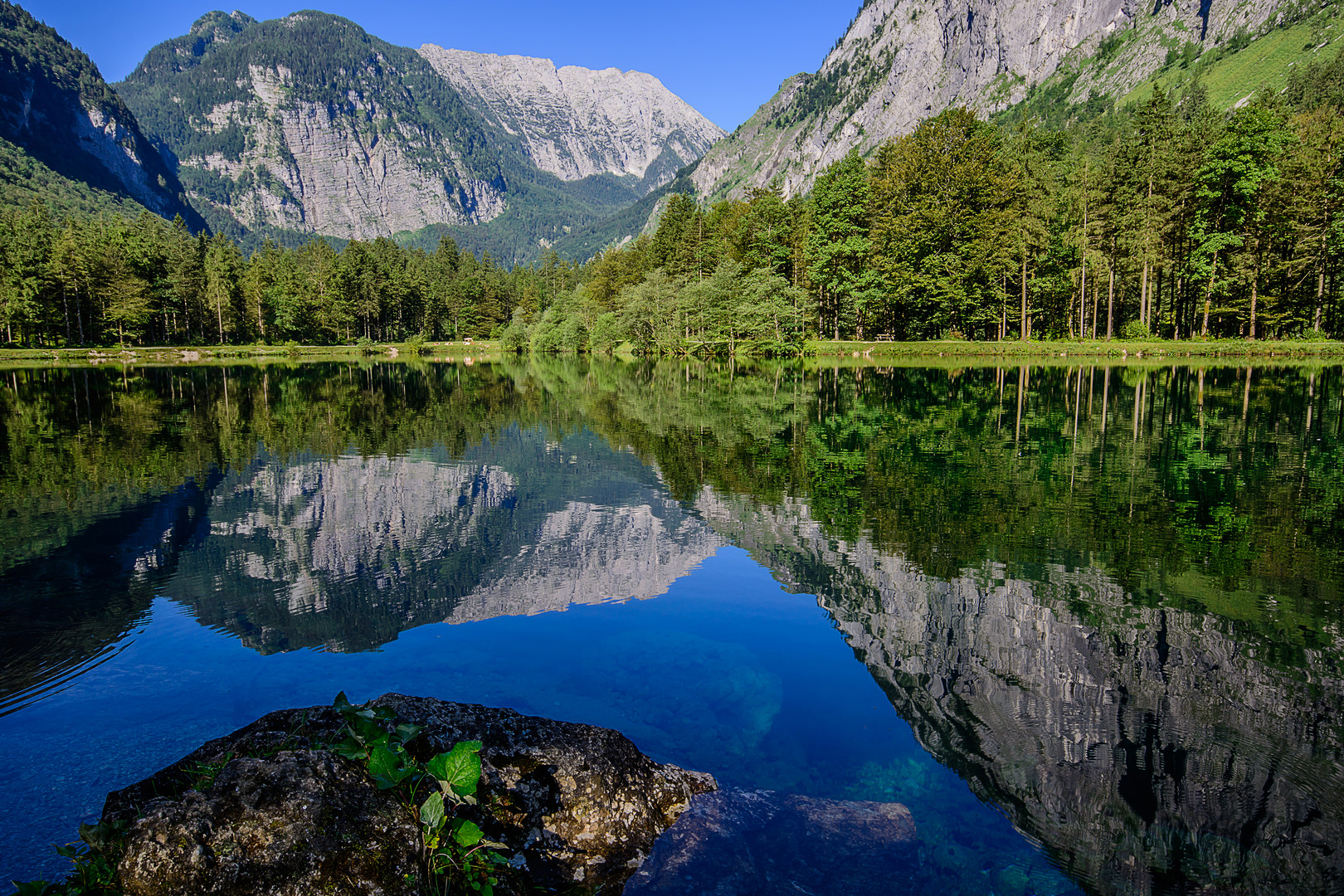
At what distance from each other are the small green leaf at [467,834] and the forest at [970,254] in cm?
6132

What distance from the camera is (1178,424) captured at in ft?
67.8

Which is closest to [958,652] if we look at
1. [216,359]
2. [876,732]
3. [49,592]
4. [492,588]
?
[876,732]

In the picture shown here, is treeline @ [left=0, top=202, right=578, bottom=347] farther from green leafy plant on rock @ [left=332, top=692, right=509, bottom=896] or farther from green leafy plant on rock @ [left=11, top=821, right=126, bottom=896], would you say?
green leafy plant on rock @ [left=332, top=692, right=509, bottom=896]

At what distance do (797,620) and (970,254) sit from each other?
58.6 metres

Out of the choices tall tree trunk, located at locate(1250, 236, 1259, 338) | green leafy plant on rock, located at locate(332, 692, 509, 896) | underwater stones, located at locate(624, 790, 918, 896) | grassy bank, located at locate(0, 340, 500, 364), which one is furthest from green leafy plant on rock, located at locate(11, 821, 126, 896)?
grassy bank, located at locate(0, 340, 500, 364)

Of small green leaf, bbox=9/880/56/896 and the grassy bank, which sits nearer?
small green leaf, bbox=9/880/56/896

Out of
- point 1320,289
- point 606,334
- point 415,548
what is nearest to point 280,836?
point 415,548

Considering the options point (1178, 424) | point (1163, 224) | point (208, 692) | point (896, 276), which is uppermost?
point (1163, 224)

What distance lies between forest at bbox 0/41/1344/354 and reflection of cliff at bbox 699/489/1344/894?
55569 mm

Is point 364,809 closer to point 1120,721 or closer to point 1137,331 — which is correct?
point 1120,721

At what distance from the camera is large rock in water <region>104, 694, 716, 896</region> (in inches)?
115

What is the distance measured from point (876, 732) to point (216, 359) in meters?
96.9

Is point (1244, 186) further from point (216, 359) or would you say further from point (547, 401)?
point (216, 359)

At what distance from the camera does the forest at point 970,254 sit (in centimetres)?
5409
